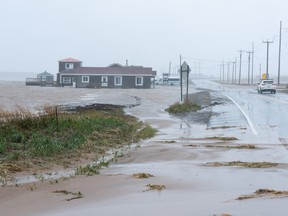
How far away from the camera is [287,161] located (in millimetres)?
11953

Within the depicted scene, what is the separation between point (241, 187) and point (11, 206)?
3.71m

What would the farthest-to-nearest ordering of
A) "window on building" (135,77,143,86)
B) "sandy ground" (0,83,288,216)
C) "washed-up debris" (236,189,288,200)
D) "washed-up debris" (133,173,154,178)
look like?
1. "window on building" (135,77,143,86)
2. "washed-up debris" (133,173,154,178)
3. "washed-up debris" (236,189,288,200)
4. "sandy ground" (0,83,288,216)

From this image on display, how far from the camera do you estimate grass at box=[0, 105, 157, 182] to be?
1226 cm

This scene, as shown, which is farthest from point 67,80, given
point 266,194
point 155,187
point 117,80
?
point 266,194

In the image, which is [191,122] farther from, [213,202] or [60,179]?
[213,202]

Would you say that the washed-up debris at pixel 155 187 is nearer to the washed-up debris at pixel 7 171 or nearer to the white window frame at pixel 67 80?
the washed-up debris at pixel 7 171

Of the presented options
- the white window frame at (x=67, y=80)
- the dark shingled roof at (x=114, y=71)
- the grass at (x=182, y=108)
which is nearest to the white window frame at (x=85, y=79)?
the dark shingled roof at (x=114, y=71)

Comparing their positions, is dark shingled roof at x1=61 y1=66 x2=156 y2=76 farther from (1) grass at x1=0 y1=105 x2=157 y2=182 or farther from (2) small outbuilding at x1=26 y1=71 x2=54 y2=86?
(1) grass at x1=0 y1=105 x2=157 y2=182

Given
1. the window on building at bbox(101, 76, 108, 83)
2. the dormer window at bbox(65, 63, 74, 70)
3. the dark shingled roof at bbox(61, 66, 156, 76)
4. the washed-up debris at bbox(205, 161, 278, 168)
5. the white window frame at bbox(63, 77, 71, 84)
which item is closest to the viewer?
the washed-up debris at bbox(205, 161, 278, 168)

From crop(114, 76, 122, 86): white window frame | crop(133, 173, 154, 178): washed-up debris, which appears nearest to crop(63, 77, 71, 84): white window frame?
crop(114, 76, 122, 86): white window frame

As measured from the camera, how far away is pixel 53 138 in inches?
599

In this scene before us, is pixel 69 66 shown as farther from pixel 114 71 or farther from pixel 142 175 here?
pixel 142 175

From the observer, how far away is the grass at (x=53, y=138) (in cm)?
1226

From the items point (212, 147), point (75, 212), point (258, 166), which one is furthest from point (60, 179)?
point (212, 147)
